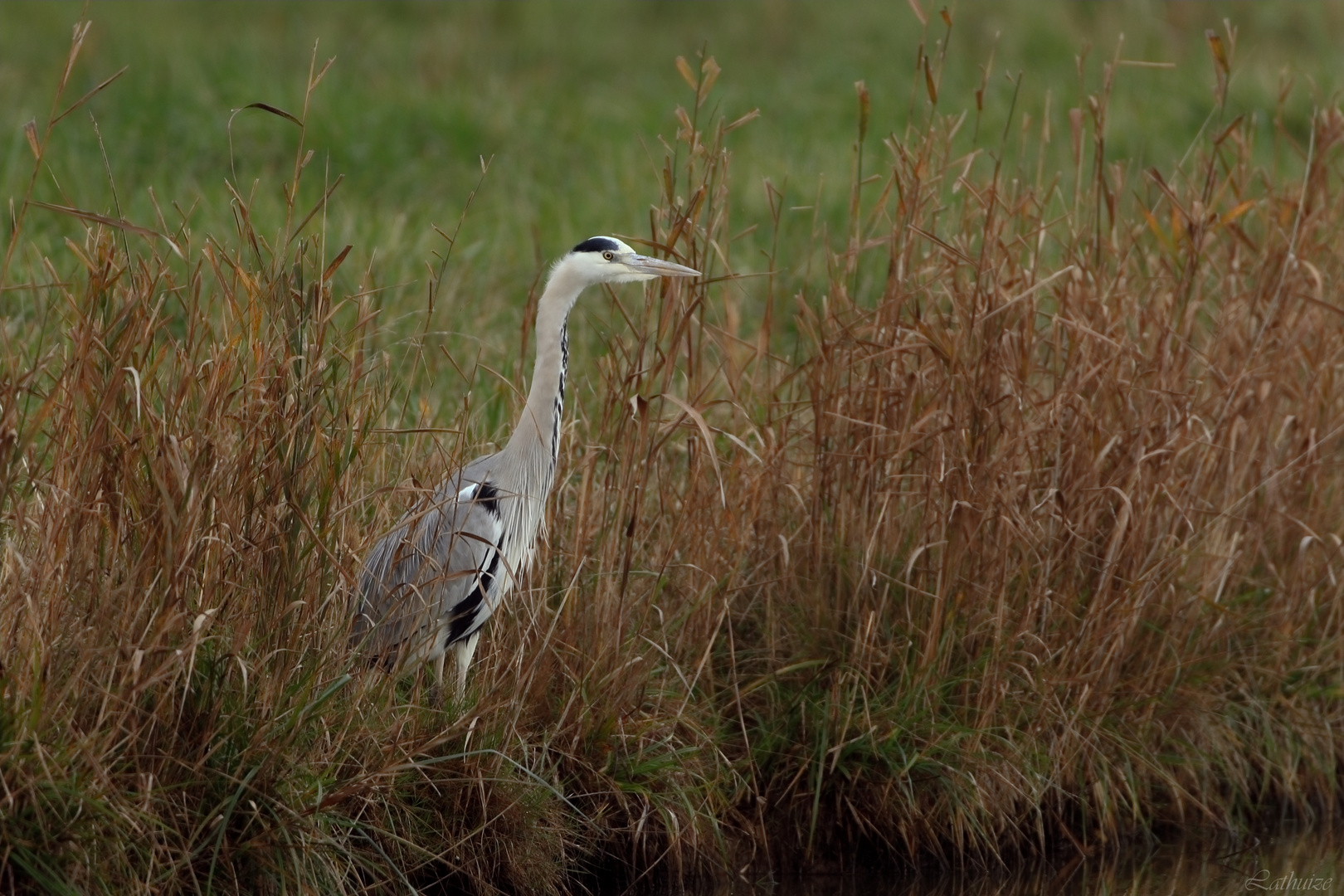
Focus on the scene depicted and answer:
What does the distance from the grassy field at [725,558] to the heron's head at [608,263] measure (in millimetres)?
60

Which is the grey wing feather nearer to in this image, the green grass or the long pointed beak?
the long pointed beak

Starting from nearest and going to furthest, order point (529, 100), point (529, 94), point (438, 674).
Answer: point (438, 674) → point (529, 100) → point (529, 94)

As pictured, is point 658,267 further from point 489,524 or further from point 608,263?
point 489,524

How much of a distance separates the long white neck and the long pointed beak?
15 cm

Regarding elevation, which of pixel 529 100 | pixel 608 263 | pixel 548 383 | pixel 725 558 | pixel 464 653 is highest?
pixel 608 263

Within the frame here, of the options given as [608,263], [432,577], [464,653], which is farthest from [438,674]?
[608,263]

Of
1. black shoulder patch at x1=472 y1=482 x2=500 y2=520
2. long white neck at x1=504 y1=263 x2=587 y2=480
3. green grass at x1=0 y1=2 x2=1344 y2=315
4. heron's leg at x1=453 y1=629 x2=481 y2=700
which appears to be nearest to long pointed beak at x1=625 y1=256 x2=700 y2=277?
long white neck at x1=504 y1=263 x2=587 y2=480

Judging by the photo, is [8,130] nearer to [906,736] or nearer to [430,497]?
[430,497]

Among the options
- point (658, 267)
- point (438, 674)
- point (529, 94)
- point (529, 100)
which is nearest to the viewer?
point (438, 674)

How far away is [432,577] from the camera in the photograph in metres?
3.73

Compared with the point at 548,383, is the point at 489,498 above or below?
below

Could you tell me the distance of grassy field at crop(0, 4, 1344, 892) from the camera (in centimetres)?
306

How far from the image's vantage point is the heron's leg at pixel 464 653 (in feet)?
12.2

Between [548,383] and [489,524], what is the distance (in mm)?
388
